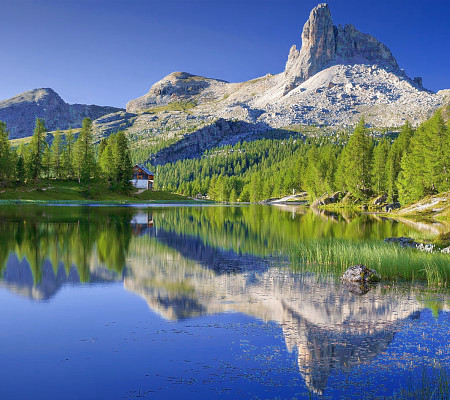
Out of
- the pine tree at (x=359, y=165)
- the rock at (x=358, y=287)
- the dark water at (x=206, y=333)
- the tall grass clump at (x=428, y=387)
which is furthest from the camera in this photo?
the pine tree at (x=359, y=165)

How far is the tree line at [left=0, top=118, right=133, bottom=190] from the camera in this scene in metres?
99.8

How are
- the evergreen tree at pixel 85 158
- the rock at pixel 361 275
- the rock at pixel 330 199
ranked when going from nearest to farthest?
the rock at pixel 361 275
the evergreen tree at pixel 85 158
the rock at pixel 330 199

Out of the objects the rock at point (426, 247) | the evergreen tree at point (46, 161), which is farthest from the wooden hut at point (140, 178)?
the rock at point (426, 247)

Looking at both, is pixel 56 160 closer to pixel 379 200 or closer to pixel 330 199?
pixel 330 199

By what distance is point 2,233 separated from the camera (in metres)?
35.5

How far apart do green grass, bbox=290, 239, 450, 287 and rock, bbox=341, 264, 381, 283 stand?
95 centimetres

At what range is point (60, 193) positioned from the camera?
105 meters

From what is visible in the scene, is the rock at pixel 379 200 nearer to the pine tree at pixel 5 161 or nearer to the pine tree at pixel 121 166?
the pine tree at pixel 121 166

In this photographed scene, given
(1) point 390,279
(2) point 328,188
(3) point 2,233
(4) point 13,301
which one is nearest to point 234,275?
(1) point 390,279

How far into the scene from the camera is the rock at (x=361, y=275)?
64.8 ft

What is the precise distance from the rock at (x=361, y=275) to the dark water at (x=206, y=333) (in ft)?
3.44

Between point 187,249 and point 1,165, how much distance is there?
8115 cm

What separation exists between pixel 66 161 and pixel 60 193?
18.5 m

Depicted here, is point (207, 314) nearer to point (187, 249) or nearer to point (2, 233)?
point (187, 249)
